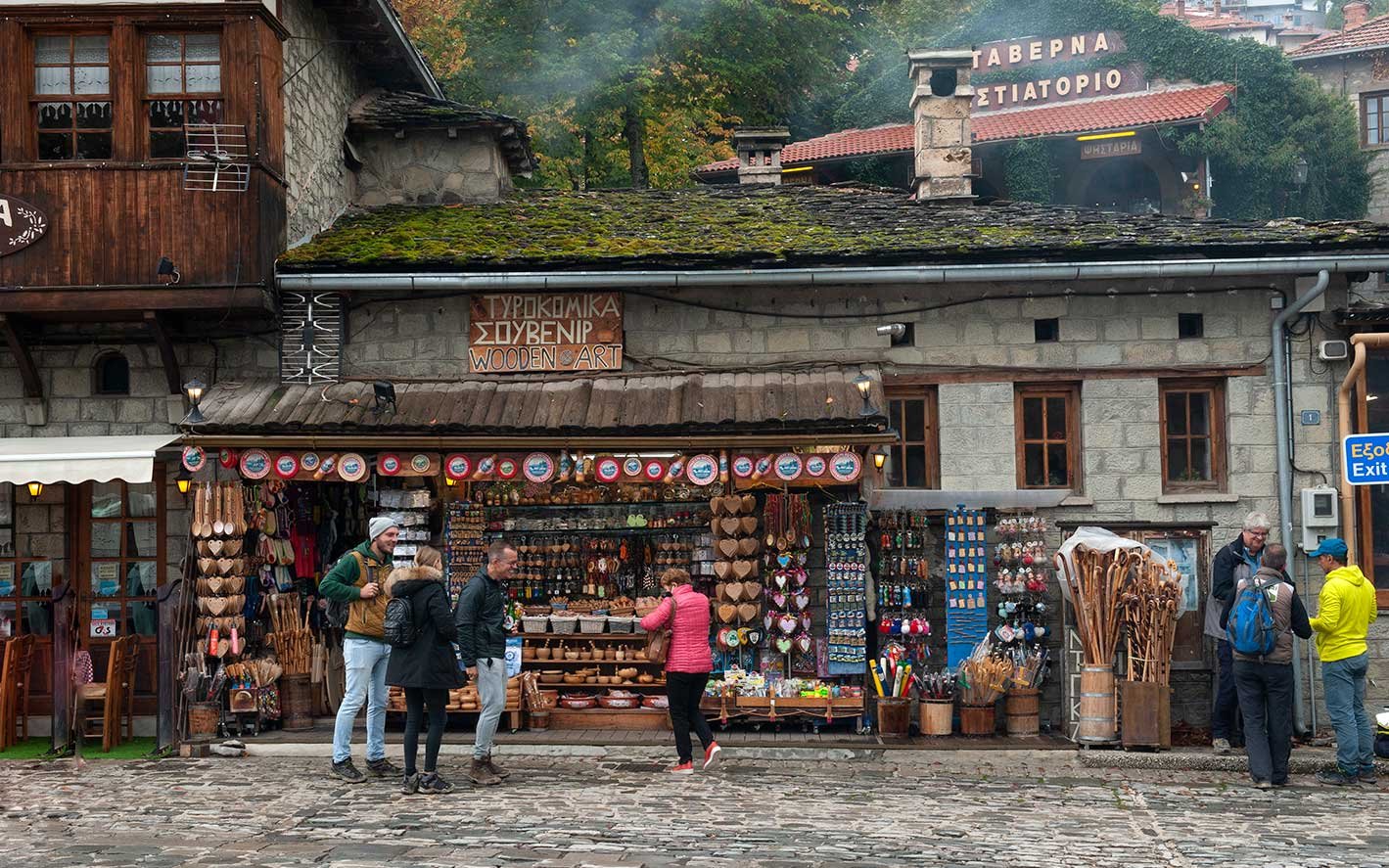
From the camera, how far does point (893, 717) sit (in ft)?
41.7

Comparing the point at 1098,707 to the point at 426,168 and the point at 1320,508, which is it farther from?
the point at 426,168

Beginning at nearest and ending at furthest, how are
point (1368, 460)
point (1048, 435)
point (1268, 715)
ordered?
point (1268, 715), point (1368, 460), point (1048, 435)

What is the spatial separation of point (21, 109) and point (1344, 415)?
12521mm

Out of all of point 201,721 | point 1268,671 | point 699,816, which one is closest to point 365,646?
point 201,721

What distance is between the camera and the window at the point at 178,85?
13.2 metres

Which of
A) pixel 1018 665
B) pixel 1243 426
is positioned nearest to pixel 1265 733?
pixel 1018 665

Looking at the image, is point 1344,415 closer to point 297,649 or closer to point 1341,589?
point 1341,589

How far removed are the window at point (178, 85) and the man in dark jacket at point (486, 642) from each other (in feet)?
18.0

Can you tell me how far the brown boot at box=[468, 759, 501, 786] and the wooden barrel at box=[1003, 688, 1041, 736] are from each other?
4.82 meters

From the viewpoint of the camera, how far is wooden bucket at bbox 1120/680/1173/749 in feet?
39.7

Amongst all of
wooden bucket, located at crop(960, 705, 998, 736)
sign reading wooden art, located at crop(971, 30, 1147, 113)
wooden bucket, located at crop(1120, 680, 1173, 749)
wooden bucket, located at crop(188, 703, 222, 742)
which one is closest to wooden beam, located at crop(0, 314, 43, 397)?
wooden bucket, located at crop(188, 703, 222, 742)

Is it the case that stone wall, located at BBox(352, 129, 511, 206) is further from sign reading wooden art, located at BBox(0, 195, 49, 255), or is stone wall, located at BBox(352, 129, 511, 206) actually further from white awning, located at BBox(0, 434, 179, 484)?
white awning, located at BBox(0, 434, 179, 484)

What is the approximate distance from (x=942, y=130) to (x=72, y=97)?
31.1ft

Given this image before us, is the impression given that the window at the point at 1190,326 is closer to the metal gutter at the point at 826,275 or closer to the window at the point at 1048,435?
the metal gutter at the point at 826,275
